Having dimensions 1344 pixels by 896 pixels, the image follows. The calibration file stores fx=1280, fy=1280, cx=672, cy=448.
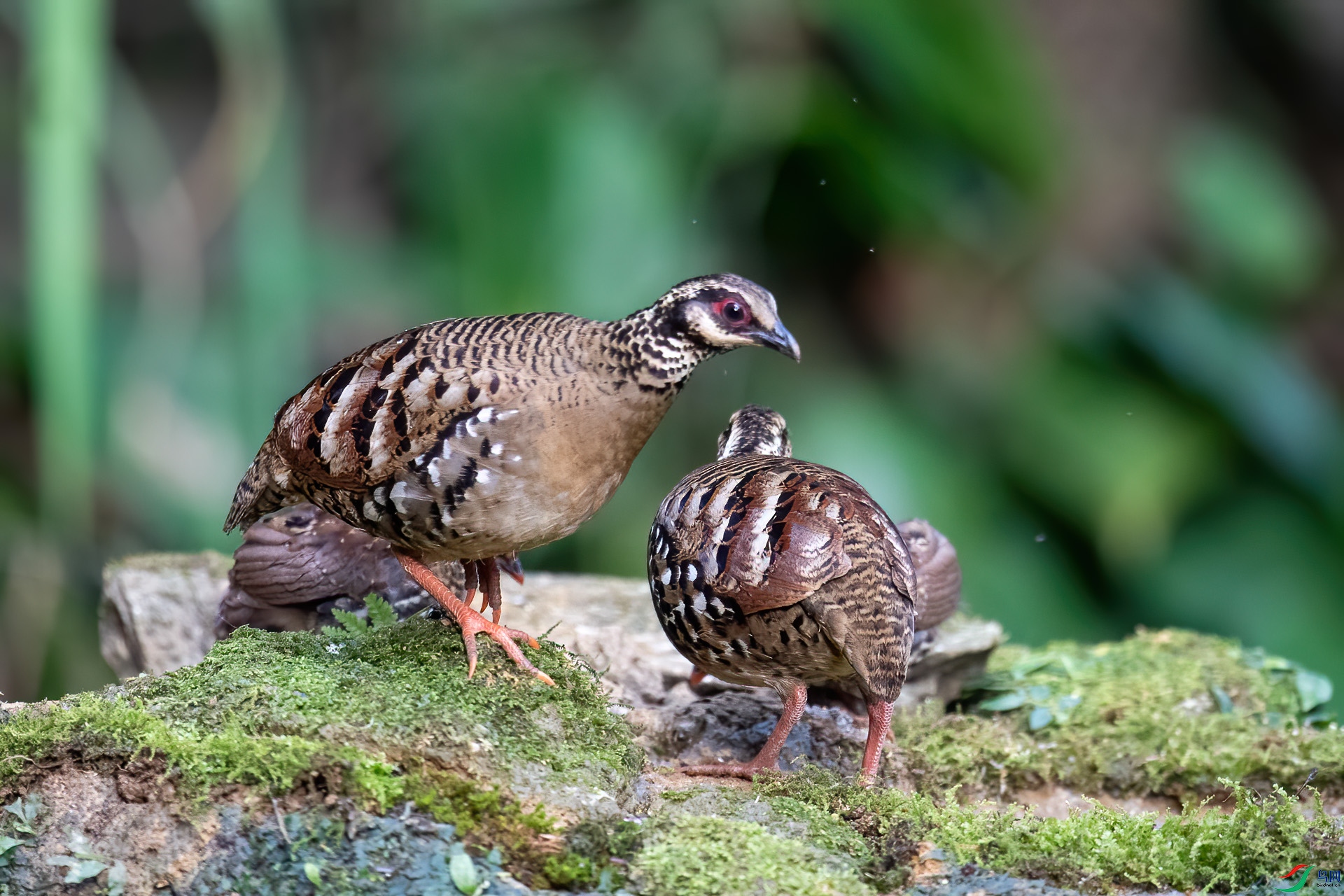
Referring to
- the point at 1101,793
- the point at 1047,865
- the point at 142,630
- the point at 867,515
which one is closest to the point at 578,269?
the point at 142,630

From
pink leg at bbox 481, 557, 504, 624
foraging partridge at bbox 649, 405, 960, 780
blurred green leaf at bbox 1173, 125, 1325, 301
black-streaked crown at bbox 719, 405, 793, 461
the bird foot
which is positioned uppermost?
blurred green leaf at bbox 1173, 125, 1325, 301

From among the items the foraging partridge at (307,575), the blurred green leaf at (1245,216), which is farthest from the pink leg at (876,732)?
the blurred green leaf at (1245,216)

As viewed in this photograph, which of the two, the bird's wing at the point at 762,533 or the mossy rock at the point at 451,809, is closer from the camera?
the mossy rock at the point at 451,809

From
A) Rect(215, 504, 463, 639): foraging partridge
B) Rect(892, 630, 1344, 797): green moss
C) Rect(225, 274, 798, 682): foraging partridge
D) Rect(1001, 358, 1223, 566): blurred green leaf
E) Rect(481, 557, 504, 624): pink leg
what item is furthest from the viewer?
Rect(1001, 358, 1223, 566): blurred green leaf

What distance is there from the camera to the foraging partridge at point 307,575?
183 inches

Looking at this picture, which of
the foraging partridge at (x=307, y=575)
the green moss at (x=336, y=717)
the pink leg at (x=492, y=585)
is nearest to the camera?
the green moss at (x=336, y=717)

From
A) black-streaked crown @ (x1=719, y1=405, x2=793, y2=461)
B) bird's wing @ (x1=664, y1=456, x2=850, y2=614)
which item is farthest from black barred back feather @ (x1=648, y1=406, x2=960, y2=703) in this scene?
black-streaked crown @ (x1=719, y1=405, x2=793, y2=461)

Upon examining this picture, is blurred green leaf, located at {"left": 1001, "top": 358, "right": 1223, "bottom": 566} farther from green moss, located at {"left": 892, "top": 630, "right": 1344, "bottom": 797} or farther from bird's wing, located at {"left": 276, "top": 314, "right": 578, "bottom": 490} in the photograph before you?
bird's wing, located at {"left": 276, "top": 314, "right": 578, "bottom": 490}

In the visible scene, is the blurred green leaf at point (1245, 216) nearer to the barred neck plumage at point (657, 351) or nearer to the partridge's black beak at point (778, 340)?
the partridge's black beak at point (778, 340)

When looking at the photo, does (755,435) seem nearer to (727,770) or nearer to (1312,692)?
(727,770)

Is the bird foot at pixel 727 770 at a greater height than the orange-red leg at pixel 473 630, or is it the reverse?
the orange-red leg at pixel 473 630

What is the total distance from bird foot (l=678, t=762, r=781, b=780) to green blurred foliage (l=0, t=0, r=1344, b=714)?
331cm

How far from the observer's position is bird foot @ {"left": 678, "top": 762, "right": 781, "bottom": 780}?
3.99 m

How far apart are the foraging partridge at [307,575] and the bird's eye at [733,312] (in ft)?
5.35
